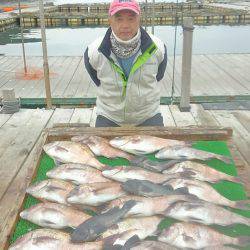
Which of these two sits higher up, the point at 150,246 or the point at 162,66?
the point at 162,66

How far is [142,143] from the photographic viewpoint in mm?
3059

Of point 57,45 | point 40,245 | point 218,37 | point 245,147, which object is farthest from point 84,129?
point 218,37

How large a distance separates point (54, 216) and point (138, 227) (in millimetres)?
497

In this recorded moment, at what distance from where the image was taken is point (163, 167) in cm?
274

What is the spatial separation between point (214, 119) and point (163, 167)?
3405mm

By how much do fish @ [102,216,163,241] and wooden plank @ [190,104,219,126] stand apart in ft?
12.0

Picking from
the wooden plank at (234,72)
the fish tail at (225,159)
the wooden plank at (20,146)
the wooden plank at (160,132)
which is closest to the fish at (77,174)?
the wooden plank at (160,132)

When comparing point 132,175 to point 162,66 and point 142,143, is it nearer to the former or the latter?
point 142,143

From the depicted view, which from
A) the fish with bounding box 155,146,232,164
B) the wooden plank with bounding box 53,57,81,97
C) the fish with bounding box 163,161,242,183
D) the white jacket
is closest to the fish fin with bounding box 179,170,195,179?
the fish with bounding box 163,161,242,183

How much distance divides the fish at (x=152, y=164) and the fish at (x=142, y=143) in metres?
0.17

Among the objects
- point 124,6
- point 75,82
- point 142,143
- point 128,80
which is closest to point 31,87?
point 75,82

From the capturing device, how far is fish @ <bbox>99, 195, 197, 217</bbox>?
2.20m

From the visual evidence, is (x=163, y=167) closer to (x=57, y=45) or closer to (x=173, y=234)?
(x=173, y=234)

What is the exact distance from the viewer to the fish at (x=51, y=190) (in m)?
A: 2.42
